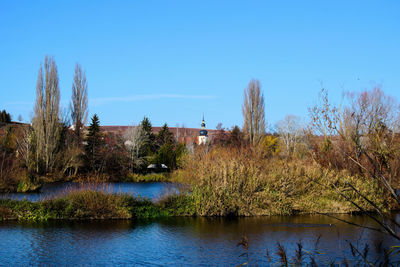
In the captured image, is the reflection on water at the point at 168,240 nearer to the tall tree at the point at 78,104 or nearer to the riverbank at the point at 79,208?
the riverbank at the point at 79,208

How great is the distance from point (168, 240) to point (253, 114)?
117 feet

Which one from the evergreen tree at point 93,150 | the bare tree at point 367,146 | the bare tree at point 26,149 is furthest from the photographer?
the evergreen tree at point 93,150

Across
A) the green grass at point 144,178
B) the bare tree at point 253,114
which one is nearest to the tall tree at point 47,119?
the green grass at point 144,178

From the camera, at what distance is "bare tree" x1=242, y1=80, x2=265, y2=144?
1822 inches

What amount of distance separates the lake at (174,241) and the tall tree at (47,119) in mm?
21831

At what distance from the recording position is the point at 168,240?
38.6ft

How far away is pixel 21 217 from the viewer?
14.2m

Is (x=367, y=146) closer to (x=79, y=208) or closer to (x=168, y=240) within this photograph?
(x=168, y=240)

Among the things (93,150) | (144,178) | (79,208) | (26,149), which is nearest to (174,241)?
(79,208)

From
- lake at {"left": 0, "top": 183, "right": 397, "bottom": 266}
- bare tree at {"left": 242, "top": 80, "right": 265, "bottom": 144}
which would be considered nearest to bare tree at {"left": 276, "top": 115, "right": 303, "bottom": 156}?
bare tree at {"left": 242, "top": 80, "right": 265, "bottom": 144}

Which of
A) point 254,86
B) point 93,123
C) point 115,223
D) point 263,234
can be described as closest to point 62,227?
point 115,223

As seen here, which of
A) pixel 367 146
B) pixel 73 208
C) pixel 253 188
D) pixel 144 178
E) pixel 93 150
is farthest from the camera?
pixel 93 150

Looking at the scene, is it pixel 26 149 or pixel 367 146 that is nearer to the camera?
pixel 367 146

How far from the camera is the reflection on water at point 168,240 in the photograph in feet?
31.7
